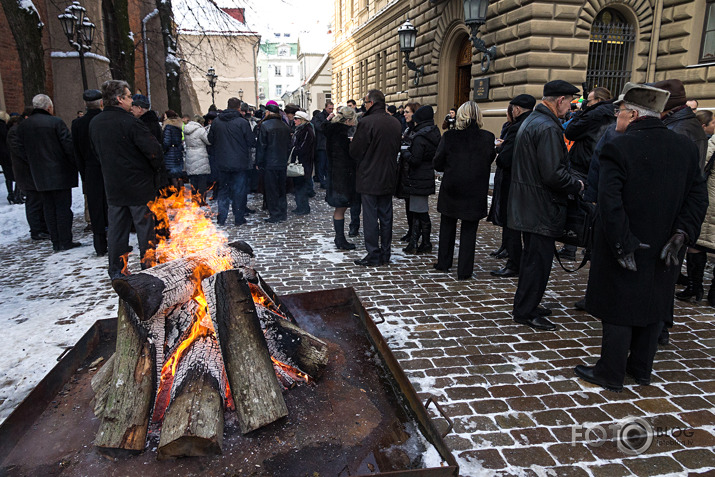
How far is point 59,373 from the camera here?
115 inches

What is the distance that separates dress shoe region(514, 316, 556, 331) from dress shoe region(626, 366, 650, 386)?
0.94 metres

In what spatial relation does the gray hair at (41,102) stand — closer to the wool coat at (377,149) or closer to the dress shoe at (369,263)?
the wool coat at (377,149)

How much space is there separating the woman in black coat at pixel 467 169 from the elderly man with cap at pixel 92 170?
503cm

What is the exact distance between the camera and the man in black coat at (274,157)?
9.41 meters

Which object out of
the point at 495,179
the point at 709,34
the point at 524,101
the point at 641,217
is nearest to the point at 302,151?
the point at 495,179

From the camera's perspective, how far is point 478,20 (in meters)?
12.6

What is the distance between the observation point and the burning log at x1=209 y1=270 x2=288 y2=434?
2588 mm

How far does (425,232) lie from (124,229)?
443 centimetres

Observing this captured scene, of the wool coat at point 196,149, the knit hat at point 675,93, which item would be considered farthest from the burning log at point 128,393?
the wool coat at point 196,149

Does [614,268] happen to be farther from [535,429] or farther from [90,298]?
[90,298]

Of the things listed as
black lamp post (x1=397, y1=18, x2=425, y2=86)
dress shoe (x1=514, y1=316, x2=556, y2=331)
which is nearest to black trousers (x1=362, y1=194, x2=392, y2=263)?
dress shoe (x1=514, y1=316, x2=556, y2=331)

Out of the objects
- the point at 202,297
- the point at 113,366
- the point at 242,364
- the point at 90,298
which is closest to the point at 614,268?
the point at 242,364

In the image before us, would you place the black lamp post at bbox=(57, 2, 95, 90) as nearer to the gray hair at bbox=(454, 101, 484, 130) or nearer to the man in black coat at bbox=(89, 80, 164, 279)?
the man in black coat at bbox=(89, 80, 164, 279)

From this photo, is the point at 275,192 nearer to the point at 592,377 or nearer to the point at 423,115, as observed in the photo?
the point at 423,115
